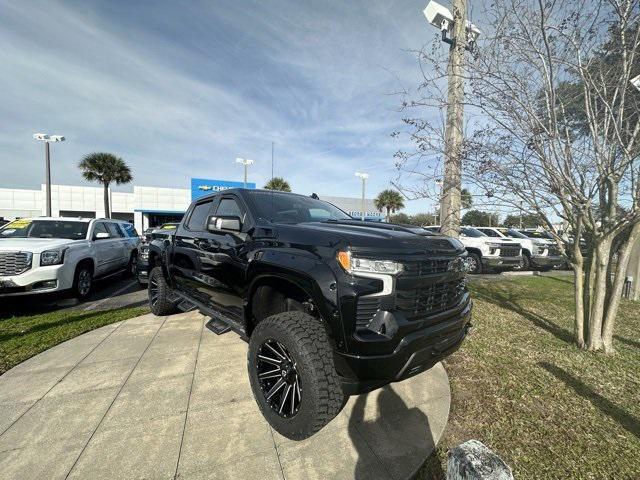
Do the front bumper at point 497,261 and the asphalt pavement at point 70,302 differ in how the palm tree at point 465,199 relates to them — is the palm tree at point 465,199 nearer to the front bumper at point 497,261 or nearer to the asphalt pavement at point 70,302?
the asphalt pavement at point 70,302

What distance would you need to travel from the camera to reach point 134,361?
3688 mm

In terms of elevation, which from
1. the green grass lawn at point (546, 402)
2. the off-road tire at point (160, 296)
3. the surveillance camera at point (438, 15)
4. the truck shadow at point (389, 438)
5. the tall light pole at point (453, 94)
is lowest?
the truck shadow at point (389, 438)

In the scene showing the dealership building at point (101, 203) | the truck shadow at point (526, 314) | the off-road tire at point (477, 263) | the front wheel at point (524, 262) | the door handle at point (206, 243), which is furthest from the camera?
the dealership building at point (101, 203)

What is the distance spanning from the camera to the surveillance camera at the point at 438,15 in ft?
15.3

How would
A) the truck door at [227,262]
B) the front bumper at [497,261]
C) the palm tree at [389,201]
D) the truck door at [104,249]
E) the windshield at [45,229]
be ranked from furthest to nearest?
the palm tree at [389,201], the front bumper at [497,261], the truck door at [104,249], the windshield at [45,229], the truck door at [227,262]

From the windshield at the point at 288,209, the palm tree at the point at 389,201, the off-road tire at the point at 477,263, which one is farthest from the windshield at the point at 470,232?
the palm tree at the point at 389,201

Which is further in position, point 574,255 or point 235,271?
point 574,255

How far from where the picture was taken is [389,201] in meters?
41.1

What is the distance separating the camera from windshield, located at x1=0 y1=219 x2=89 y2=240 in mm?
7207

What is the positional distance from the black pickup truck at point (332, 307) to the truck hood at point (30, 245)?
4.90 meters

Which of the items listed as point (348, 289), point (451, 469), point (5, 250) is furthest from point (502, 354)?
point (5, 250)

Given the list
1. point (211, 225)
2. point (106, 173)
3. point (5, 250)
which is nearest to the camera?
point (211, 225)

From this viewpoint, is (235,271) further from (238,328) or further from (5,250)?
(5,250)

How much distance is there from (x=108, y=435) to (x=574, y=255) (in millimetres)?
5299
